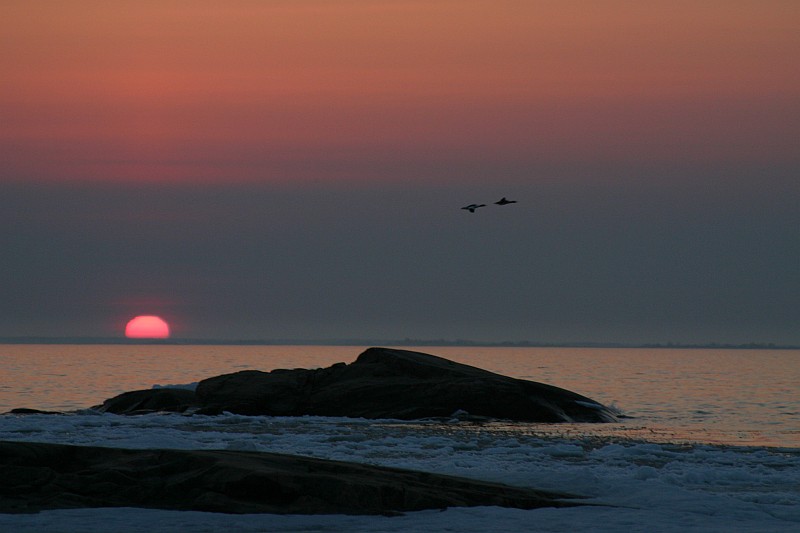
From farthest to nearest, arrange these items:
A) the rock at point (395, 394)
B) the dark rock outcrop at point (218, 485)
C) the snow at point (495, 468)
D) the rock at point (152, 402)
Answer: the rock at point (152, 402), the rock at point (395, 394), the dark rock outcrop at point (218, 485), the snow at point (495, 468)

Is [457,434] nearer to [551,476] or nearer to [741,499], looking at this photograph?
[551,476]

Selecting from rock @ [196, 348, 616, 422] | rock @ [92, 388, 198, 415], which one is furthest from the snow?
rock @ [92, 388, 198, 415]

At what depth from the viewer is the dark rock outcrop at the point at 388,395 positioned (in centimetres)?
3625

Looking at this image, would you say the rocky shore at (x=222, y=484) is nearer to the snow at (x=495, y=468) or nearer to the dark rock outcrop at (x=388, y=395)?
the snow at (x=495, y=468)

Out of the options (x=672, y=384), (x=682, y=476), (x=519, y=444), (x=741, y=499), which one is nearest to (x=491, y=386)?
(x=519, y=444)

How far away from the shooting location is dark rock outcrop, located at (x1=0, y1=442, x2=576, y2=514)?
1509cm

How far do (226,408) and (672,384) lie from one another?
3694 cm

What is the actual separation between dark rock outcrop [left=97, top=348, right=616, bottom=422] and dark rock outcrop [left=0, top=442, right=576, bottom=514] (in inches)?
729

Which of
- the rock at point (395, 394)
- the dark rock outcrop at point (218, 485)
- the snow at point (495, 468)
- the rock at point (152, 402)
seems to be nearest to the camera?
the snow at point (495, 468)

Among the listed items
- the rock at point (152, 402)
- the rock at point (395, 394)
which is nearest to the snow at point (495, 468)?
the rock at point (395, 394)

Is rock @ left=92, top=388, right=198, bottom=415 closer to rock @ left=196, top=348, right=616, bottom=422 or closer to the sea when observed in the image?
rock @ left=196, top=348, right=616, bottom=422

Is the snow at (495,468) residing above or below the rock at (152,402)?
below

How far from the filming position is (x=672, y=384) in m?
65.9

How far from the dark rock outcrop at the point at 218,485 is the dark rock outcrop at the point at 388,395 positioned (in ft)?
60.8
